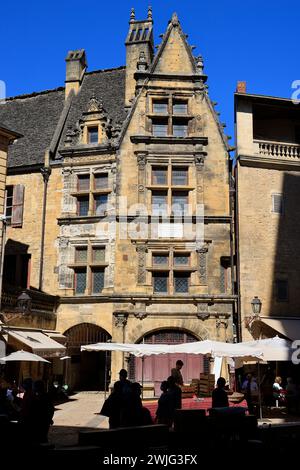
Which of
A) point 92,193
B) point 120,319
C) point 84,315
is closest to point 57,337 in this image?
point 84,315

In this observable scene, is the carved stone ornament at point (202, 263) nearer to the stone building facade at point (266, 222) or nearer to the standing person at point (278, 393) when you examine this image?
the stone building facade at point (266, 222)

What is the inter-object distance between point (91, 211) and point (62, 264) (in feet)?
7.72

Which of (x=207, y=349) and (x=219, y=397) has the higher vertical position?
(x=207, y=349)

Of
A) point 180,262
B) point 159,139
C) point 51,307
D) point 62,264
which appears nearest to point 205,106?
point 159,139

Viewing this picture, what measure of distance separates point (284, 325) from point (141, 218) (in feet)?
21.5

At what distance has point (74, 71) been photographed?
86.8ft

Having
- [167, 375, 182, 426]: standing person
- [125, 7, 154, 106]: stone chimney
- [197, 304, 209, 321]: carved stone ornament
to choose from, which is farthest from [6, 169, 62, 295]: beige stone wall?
[167, 375, 182, 426]: standing person

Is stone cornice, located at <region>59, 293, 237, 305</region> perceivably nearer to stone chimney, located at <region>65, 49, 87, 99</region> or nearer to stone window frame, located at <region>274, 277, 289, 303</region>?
stone window frame, located at <region>274, 277, 289, 303</region>

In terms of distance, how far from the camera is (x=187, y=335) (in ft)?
67.3

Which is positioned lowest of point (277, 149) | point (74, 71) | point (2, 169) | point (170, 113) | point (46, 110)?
point (2, 169)

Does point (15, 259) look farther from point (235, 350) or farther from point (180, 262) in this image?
point (235, 350)

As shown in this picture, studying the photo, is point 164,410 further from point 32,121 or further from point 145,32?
point 145,32

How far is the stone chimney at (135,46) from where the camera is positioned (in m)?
24.6

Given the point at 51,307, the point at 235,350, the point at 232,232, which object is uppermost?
the point at 232,232
